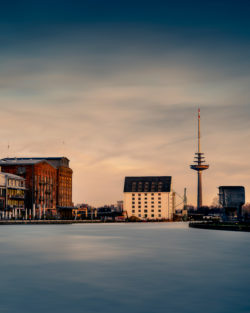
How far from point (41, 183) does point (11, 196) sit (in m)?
21.4

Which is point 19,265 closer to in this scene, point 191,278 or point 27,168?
point 191,278

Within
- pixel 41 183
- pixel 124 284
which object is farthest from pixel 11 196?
pixel 124 284

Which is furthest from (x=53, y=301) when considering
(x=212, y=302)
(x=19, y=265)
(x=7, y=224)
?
(x=7, y=224)

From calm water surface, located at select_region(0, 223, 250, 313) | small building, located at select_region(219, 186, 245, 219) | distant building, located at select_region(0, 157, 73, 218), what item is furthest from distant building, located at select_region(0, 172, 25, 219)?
calm water surface, located at select_region(0, 223, 250, 313)

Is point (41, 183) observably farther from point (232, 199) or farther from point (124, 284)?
point (124, 284)

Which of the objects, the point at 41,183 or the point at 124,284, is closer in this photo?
the point at 124,284

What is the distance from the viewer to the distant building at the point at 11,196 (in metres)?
152

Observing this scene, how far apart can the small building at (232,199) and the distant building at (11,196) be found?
67.4 metres

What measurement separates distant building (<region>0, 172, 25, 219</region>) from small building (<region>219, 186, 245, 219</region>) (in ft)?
221

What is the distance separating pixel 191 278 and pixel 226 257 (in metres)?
15.4

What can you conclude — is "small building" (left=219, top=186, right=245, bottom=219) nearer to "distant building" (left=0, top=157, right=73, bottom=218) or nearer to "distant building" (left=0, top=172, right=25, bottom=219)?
"distant building" (left=0, top=157, right=73, bottom=218)

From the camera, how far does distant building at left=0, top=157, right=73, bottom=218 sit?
564 feet

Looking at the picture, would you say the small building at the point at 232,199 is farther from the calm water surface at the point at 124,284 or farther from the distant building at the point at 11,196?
the calm water surface at the point at 124,284

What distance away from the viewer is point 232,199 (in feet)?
524
